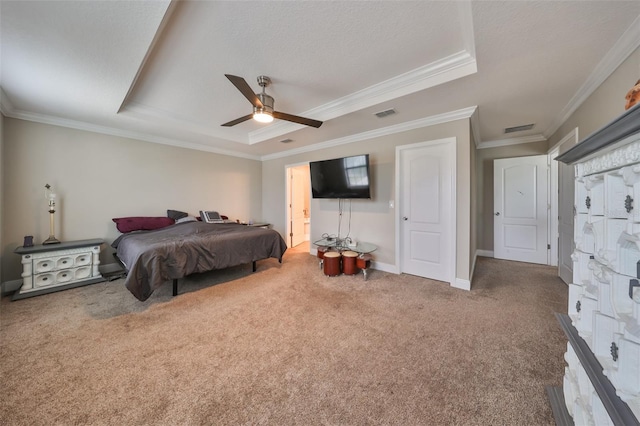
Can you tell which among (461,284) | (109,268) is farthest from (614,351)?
(109,268)

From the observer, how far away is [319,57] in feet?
6.84

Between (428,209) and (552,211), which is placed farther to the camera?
(552,211)

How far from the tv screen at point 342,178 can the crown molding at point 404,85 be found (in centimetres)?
85

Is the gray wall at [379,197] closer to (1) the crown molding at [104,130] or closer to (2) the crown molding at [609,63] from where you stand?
(2) the crown molding at [609,63]

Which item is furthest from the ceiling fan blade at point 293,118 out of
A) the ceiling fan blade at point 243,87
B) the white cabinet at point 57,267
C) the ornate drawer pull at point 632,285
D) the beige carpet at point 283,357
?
the white cabinet at point 57,267

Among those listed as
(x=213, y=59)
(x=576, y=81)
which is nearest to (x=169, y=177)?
(x=213, y=59)

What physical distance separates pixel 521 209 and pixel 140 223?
22.5 feet

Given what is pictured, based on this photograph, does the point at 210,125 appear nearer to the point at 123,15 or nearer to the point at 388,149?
the point at 123,15

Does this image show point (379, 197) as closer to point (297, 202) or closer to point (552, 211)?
point (297, 202)

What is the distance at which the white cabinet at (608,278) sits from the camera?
67 centimetres

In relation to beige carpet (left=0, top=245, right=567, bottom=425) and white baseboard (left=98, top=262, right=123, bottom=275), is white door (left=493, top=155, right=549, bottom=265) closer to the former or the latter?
beige carpet (left=0, top=245, right=567, bottom=425)

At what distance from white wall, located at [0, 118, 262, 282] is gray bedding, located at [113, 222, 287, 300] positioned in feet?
2.09

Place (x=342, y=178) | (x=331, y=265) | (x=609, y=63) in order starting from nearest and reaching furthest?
1. (x=609, y=63)
2. (x=331, y=265)
3. (x=342, y=178)

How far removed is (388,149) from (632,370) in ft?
11.0
